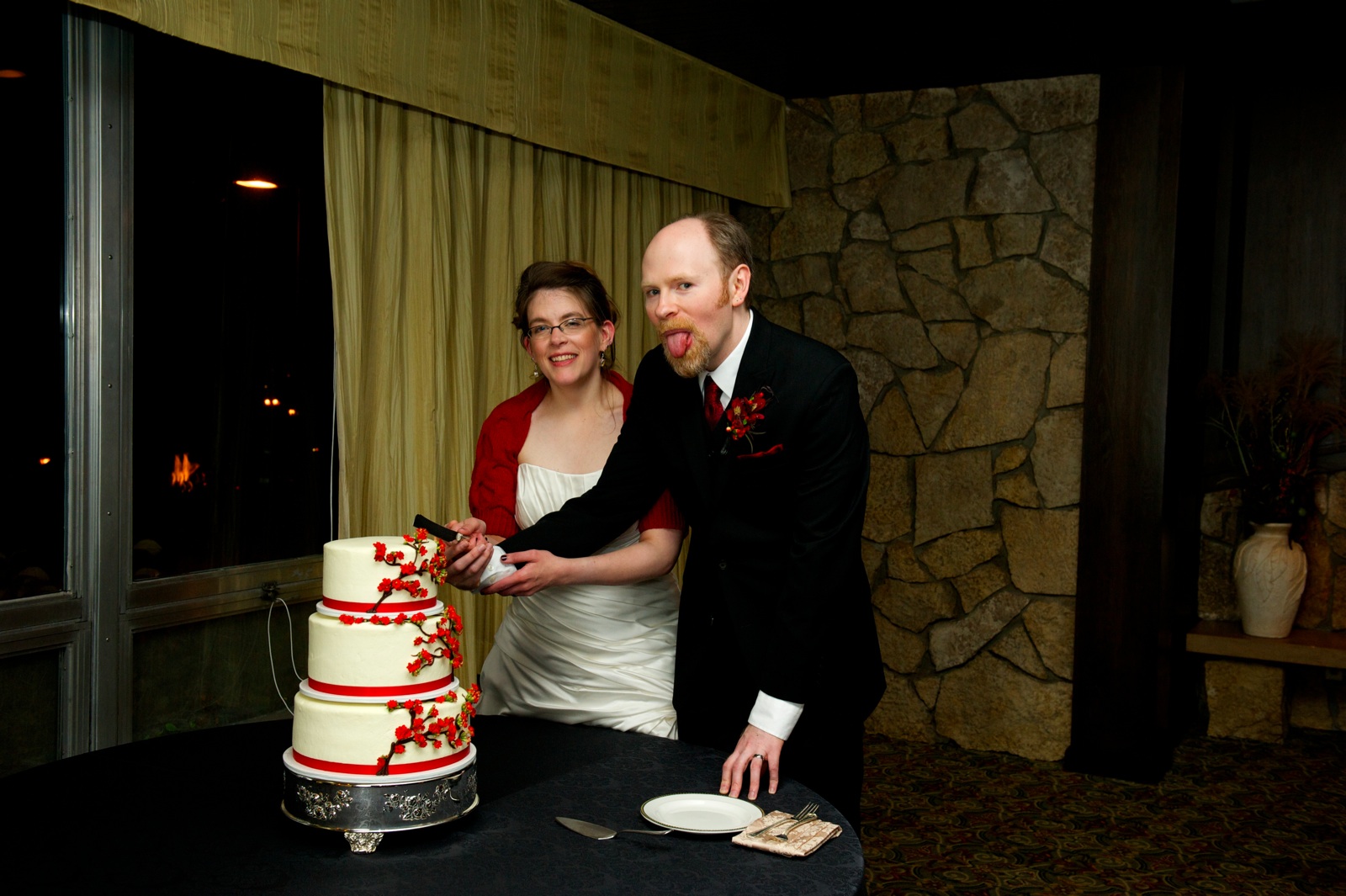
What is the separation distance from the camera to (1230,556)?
4.63m

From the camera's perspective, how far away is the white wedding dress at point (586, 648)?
2254 millimetres

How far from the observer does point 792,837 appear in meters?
1.47

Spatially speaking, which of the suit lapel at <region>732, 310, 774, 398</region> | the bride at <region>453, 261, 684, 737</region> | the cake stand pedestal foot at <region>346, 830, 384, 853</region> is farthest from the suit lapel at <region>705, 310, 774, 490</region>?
the cake stand pedestal foot at <region>346, 830, 384, 853</region>

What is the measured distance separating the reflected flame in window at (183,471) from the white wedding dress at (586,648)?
103 cm

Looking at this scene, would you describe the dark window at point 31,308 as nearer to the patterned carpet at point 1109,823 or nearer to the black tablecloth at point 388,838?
the black tablecloth at point 388,838

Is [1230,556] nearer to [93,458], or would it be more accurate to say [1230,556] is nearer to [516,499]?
[516,499]

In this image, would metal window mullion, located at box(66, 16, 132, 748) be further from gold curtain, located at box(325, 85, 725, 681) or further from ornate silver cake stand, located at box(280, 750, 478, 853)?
ornate silver cake stand, located at box(280, 750, 478, 853)

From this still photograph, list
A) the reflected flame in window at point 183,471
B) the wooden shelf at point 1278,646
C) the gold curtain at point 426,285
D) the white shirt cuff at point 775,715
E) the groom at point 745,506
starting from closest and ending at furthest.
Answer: the white shirt cuff at point 775,715
the groom at point 745,506
the reflected flame in window at point 183,471
the gold curtain at point 426,285
the wooden shelf at point 1278,646

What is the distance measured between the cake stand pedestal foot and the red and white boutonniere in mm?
952

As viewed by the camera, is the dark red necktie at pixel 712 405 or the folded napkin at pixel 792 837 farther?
the dark red necktie at pixel 712 405

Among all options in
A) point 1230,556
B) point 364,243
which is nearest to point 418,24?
point 364,243

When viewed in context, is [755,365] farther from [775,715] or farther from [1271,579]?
[1271,579]

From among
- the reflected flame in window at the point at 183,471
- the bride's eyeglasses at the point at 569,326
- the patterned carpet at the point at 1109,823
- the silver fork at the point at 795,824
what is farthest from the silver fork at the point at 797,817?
the reflected flame in window at the point at 183,471

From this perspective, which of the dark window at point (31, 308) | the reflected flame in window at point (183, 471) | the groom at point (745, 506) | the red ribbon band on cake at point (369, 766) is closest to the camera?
the red ribbon band on cake at point (369, 766)
